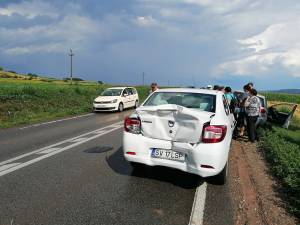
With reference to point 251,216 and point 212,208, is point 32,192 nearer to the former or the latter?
point 212,208

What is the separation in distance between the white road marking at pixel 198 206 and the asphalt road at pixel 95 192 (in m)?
0.05

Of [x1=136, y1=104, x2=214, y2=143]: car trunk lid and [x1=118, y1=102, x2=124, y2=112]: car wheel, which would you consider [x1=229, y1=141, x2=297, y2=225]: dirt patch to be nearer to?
[x1=136, y1=104, x2=214, y2=143]: car trunk lid

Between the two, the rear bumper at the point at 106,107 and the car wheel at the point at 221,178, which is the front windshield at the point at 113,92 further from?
the car wheel at the point at 221,178

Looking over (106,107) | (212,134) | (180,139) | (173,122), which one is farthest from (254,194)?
(106,107)

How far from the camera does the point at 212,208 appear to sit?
5105 mm

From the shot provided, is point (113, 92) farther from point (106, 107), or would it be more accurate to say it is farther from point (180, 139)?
point (180, 139)

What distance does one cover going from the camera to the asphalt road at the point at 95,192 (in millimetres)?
4637

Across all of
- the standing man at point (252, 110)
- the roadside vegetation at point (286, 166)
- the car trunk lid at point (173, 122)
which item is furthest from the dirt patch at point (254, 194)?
the standing man at point (252, 110)

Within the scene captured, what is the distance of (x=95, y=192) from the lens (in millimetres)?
5598

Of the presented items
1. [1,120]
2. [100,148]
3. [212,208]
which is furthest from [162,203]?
[1,120]

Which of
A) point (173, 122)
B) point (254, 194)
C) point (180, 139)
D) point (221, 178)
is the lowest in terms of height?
point (254, 194)

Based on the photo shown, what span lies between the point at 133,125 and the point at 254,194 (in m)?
2.36

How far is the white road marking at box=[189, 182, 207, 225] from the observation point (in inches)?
182

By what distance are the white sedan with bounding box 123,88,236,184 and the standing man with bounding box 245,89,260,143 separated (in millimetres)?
5088
